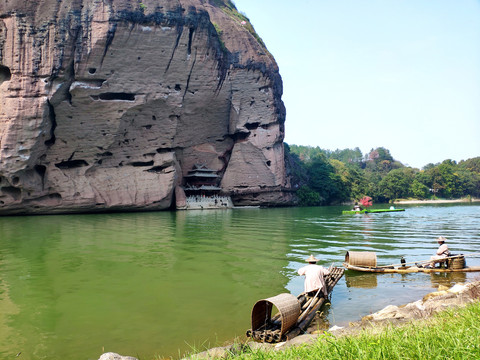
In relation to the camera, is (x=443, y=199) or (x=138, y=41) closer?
(x=138, y=41)

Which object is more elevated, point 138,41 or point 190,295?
point 138,41

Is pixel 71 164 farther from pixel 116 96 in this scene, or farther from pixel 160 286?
pixel 160 286

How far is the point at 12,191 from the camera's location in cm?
2519

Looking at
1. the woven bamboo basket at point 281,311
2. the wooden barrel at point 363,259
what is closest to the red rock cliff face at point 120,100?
the wooden barrel at point 363,259

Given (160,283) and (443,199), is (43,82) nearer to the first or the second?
(160,283)

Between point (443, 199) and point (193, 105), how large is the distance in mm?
50540

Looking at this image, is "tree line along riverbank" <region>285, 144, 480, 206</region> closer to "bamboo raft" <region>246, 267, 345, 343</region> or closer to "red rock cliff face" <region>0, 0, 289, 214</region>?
"red rock cliff face" <region>0, 0, 289, 214</region>

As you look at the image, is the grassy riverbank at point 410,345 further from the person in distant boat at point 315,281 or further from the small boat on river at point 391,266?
the small boat on river at point 391,266

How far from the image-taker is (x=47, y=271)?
890cm

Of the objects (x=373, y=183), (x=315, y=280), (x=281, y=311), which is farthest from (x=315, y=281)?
(x=373, y=183)

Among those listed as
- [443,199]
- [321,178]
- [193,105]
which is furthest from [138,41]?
[443,199]

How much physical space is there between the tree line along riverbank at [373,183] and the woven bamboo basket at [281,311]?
38.8 m

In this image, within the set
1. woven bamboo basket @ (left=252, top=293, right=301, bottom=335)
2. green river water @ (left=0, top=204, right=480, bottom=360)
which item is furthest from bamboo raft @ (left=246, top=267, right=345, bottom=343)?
green river water @ (left=0, top=204, right=480, bottom=360)

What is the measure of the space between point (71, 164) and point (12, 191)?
15.1 feet
